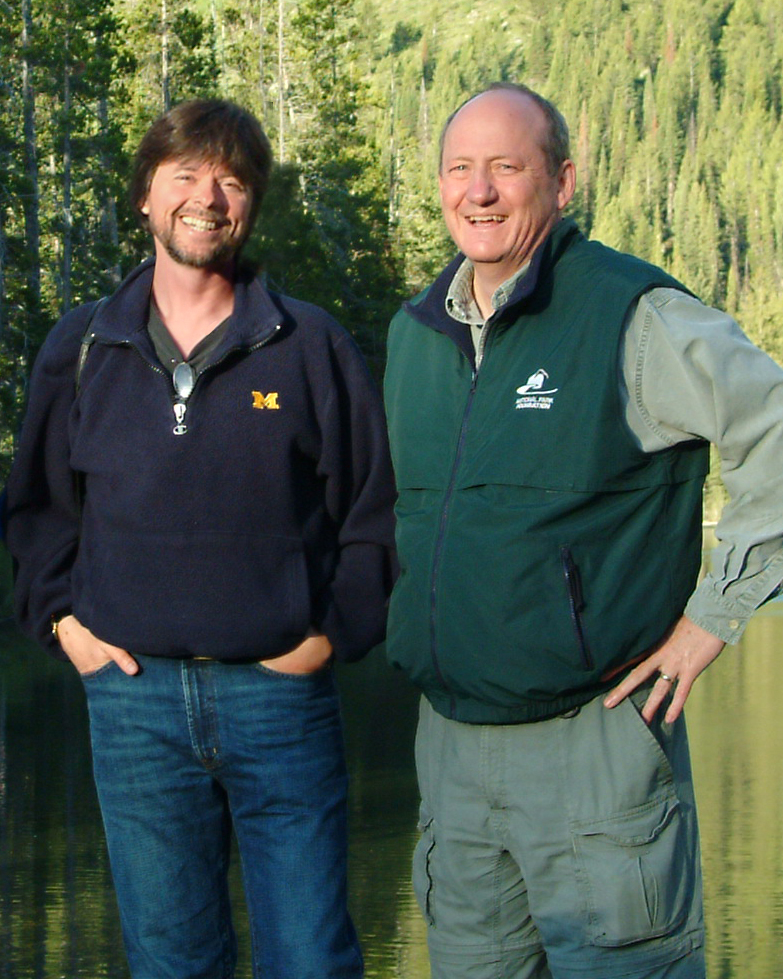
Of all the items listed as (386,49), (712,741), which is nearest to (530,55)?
(386,49)

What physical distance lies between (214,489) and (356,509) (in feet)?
1.13

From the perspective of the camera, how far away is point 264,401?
3586 mm

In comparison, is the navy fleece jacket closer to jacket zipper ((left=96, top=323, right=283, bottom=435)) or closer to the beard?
jacket zipper ((left=96, top=323, right=283, bottom=435))

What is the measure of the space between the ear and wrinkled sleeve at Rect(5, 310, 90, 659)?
3.54 feet

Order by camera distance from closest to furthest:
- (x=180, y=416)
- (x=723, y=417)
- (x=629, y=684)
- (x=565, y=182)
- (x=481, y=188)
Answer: (x=723, y=417), (x=629, y=684), (x=180, y=416), (x=481, y=188), (x=565, y=182)

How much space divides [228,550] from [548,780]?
79cm

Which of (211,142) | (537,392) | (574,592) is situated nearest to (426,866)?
(574,592)

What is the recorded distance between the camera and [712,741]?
10.1 metres

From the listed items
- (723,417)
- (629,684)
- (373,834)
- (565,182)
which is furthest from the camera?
(373,834)

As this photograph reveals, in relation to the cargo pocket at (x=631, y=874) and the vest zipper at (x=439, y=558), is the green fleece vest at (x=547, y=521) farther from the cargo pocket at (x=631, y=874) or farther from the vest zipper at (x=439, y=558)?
the cargo pocket at (x=631, y=874)

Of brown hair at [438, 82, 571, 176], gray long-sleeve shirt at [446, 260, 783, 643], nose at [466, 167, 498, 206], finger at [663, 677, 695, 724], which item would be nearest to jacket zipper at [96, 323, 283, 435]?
nose at [466, 167, 498, 206]

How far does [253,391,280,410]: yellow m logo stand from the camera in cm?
358

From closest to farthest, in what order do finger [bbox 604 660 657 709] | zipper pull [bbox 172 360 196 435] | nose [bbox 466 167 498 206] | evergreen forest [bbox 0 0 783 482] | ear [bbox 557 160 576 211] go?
finger [bbox 604 660 657 709] < zipper pull [bbox 172 360 196 435] < nose [bbox 466 167 498 206] < ear [bbox 557 160 576 211] < evergreen forest [bbox 0 0 783 482]

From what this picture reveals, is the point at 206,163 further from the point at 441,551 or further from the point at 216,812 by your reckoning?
the point at 216,812
